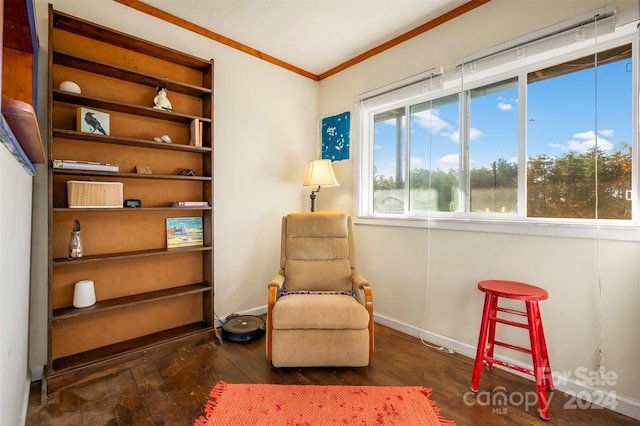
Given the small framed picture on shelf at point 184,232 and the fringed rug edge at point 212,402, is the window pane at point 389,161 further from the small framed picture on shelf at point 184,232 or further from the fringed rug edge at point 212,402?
the fringed rug edge at point 212,402

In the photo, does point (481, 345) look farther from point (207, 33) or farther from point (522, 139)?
point (207, 33)

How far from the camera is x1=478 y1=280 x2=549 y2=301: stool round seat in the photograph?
162 centimetres

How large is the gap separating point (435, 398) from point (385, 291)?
1120 mm

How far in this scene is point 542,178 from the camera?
199 cm

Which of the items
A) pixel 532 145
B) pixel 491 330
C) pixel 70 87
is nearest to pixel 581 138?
pixel 532 145

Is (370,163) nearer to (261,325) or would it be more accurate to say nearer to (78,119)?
(261,325)

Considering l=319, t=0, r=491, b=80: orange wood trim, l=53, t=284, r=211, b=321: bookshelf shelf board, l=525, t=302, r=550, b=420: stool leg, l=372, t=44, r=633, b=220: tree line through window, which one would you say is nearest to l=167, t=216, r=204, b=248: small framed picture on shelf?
l=53, t=284, r=211, b=321: bookshelf shelf board

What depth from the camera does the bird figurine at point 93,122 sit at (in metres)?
1.95

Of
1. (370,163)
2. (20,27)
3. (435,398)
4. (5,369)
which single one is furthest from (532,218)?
(20,27)

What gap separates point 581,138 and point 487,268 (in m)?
1.00

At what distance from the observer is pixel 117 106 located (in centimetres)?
206

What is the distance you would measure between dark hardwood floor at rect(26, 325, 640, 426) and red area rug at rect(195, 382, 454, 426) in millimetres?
70

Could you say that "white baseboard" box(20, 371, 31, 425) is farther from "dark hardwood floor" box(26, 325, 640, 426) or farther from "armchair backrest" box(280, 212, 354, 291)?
"armchair backrest" box(280, 212, 354, 291)

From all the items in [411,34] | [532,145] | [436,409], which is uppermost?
[411,34]
